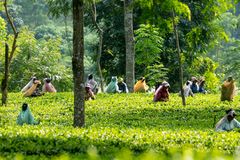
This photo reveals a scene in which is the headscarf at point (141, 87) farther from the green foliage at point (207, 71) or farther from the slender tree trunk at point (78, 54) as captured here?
the slender tree trunk at point (78, 54)

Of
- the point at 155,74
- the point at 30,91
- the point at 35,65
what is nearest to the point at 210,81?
the point at 155,74

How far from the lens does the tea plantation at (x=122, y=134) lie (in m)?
11.2

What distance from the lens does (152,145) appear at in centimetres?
1166

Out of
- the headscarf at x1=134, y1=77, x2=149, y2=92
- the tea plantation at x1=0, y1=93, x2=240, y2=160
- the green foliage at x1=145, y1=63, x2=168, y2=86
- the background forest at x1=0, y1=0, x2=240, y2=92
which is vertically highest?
the background forest at x1=0, y1=0, x2=240, y2=92

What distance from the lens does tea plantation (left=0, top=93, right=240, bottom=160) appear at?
440 inches

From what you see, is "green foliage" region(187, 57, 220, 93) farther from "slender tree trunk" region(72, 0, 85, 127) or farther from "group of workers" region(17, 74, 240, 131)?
"slender tree trunk" region(72, 0, 85, 127)

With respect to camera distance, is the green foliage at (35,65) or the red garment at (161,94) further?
the green foliage at (35,65)

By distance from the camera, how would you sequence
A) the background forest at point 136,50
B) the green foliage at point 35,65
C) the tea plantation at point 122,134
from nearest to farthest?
the tea plantation at point 122,134 → the background forest at point 136,50 → the green foliage at point 35,65

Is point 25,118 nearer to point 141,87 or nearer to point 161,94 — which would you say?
point 161,94

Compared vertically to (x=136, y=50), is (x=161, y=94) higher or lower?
lower

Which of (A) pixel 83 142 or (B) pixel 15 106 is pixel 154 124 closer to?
(A) pixel 83 142

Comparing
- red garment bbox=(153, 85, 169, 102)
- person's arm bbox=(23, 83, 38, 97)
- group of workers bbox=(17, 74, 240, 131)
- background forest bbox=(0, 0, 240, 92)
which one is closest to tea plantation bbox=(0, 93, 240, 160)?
group of workers bbox=(17, 74, 240, 131)

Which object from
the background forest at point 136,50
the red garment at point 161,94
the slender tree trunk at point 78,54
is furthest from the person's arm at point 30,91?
the slender tree trunk at point 78,54

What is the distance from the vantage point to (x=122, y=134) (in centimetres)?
1256
